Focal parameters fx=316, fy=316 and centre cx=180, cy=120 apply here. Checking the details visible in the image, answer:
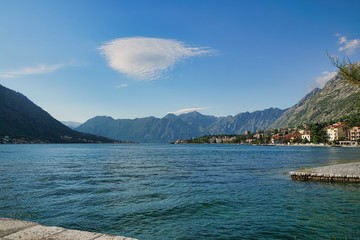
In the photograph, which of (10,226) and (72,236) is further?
(10,226)

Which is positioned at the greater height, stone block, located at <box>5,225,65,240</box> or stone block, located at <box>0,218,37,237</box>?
stone block, located at <box>5,225,65,240</box>

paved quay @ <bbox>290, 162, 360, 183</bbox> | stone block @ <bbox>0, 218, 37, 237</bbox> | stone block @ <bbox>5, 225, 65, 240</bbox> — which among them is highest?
stone block @ <bbox>5, 225, 65, 240</bbox>

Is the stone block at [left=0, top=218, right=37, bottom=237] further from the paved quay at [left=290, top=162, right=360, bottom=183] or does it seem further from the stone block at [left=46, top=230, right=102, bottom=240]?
the paved quay at [left=290, top=162, right=360, bottom=183]

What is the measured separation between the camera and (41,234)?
425 inches

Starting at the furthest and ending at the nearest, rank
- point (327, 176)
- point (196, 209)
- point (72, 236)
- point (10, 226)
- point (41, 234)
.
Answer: point (327, 176) → point (196, 209) → point (10, 226) → point (41, 234) → point (72, 236)

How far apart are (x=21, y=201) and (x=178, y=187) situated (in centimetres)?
1784

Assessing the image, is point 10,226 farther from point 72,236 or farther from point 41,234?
point 72,236

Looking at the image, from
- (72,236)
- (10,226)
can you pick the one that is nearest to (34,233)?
(72,236)

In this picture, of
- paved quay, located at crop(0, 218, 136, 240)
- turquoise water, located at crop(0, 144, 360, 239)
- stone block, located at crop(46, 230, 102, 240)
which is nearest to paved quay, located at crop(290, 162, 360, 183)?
turquoise water, located at crop(0, 144, 360, 239)

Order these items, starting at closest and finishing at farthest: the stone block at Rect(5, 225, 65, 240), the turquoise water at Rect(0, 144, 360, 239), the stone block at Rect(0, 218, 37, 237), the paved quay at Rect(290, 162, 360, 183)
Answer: the stone block at Rect(5, 225, 65, 240), the stone block at Rect(0, 218, 37, 237), the turquoise water at Rect(0, 144, 360, 239), the paved quay at Rect(290, 162, 360, 183)

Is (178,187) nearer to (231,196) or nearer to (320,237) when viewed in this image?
(231,196)

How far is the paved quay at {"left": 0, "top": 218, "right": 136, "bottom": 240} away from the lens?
10.4 metres

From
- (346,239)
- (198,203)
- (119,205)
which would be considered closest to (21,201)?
(119,205)

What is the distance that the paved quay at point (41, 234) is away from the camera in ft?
34.1
